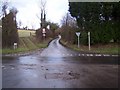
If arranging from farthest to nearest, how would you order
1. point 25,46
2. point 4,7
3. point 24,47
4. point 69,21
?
1. point 69,21
2. point 25,46
3. point 24,47
4. point 4,7

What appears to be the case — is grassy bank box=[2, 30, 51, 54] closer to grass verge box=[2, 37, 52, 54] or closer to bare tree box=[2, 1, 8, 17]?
grass verge box=[2, 37, 52, 54]

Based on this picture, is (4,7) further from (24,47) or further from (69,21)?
(69,21)

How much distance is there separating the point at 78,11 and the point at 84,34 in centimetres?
366

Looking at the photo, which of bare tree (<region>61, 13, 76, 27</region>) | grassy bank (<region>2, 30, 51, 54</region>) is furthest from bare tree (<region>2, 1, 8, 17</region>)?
bare tree (<region>61, 13, 76, 27</region>)

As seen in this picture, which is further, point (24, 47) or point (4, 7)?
point (24, 47)

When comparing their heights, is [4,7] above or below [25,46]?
above

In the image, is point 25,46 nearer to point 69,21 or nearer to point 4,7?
point 4,7

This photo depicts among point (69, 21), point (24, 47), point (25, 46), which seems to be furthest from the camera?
point (69, 21)

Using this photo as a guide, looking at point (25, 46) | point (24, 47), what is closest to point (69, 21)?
point (25, 46)

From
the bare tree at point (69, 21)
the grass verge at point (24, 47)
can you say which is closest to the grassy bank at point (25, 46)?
the grass verge at point (24, 47)

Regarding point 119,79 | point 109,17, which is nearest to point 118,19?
point 109,17

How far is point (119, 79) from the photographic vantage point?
1243 centimetres

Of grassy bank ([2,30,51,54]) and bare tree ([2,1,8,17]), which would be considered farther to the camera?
bare tree ([2,1,8,17])

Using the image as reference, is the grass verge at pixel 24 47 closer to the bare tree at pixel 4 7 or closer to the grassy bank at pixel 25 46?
the grassy bank at pixel 25 46
